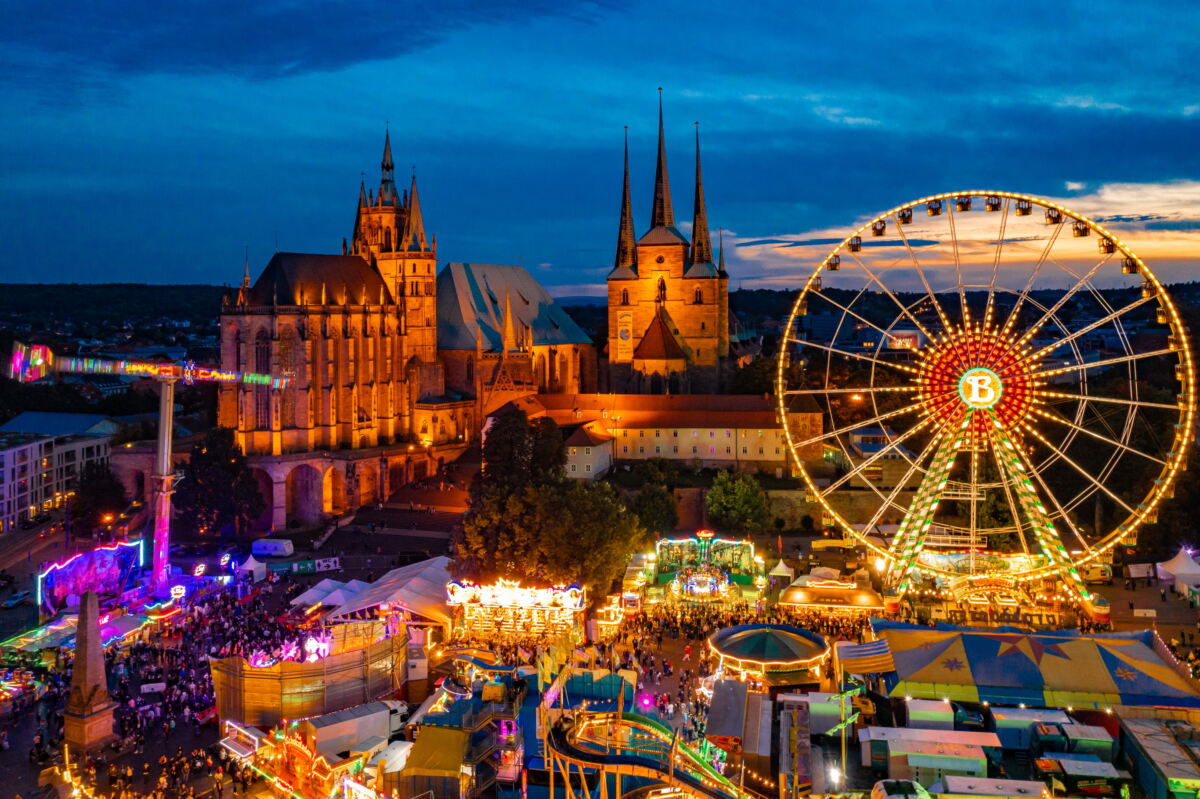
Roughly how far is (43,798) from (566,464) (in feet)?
117

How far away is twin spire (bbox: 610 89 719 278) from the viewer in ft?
246

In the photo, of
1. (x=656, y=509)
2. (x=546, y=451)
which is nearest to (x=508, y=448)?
(x=546, y=451)

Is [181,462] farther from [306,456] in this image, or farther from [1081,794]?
[1081,794]

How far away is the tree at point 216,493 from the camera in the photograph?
53938 millimetres

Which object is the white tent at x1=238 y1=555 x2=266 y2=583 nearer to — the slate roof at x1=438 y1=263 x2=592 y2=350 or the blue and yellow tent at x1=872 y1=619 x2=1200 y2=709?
the slate roof at x1=438 y1=263 x2=592 y2=350

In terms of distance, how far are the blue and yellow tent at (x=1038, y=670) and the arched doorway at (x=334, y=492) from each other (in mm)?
38672

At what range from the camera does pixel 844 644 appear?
103 feet

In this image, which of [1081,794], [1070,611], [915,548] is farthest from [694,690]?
[1070,611]

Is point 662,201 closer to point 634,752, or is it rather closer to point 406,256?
point 406,256

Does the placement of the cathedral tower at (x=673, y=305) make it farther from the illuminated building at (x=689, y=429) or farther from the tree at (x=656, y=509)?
the tree at (x=656, y=509)

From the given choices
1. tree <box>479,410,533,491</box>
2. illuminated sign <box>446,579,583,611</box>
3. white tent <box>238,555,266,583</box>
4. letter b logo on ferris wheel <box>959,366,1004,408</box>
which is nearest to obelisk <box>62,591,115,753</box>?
illuminated sign <box>446,579,583,611</box>

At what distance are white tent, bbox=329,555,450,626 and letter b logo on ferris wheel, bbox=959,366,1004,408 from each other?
64.4 ft

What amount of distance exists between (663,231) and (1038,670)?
5122 centimetres

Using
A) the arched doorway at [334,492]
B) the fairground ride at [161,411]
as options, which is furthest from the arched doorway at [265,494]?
the fairground ride at [161,411]
